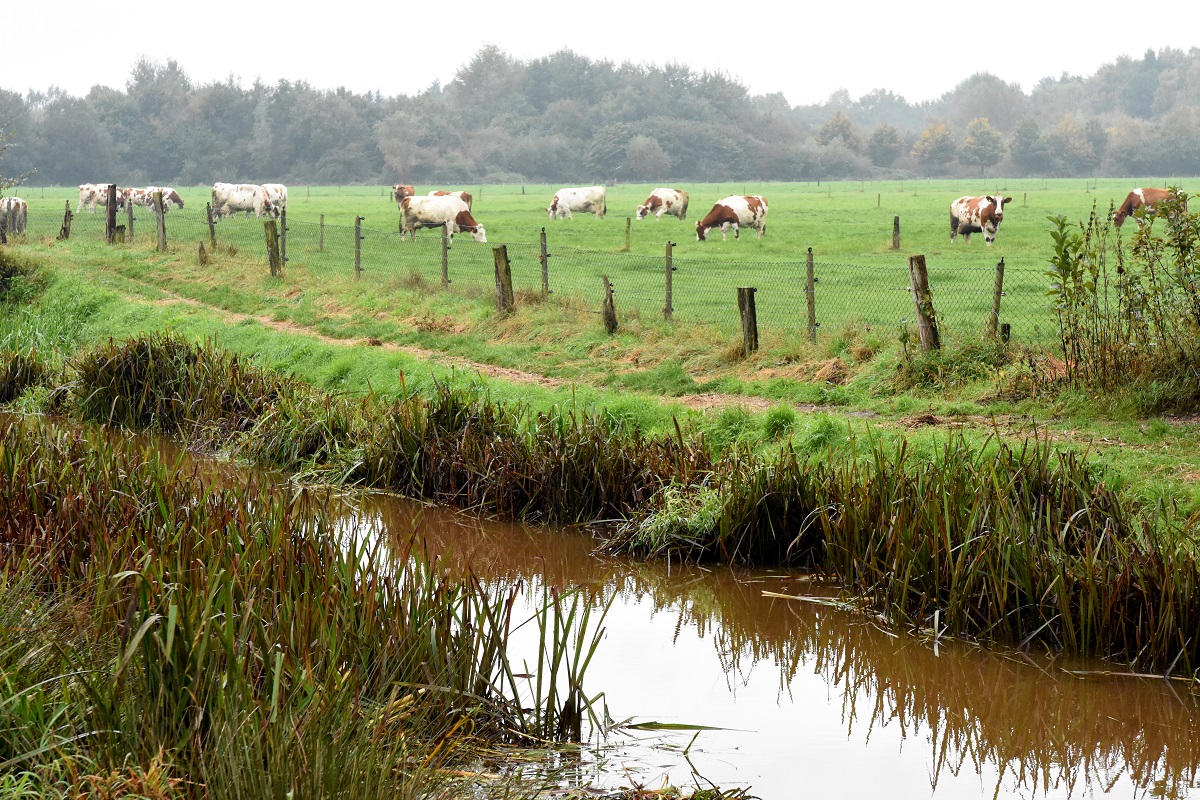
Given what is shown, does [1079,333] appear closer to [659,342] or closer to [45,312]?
[659,342]

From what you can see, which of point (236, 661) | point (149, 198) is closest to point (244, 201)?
point (149, 198)

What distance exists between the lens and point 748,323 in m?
15.1

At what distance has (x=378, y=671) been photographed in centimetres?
553

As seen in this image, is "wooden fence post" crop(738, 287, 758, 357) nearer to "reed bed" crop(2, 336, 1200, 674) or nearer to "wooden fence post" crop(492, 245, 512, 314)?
"reed bed" crop(2, 336, 1200, 674)

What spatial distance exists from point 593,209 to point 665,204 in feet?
10.5

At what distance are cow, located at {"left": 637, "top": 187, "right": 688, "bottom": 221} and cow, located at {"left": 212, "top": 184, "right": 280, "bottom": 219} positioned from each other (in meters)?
14.0

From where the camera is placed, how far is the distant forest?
8794 cm

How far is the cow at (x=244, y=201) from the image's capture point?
46.6m

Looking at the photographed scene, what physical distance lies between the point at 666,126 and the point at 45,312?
7819 cm

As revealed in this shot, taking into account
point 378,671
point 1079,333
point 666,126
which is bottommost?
point 378,671

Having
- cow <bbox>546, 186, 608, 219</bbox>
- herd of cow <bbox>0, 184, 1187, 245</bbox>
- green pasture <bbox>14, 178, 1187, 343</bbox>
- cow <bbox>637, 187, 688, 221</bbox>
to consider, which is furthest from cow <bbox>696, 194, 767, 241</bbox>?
cow <bbox>546, 186, 608, 219</bbox>

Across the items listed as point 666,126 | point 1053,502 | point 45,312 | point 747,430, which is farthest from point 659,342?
point 666,126

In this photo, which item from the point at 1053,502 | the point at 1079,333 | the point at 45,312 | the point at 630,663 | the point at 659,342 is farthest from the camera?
the point at 45,312

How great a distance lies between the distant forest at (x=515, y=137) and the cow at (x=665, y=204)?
45609 mm
